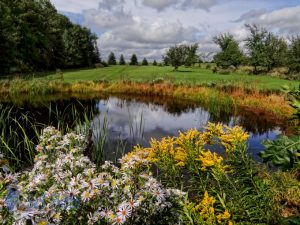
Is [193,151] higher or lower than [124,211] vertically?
higher

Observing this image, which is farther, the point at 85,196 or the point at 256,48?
the point at 256,48

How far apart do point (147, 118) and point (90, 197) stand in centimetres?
1454

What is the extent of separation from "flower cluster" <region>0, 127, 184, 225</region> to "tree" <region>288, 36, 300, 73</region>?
38.4 meters

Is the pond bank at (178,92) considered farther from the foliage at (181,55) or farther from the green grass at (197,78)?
the foliage at (181,55)

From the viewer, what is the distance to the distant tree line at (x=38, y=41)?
123ft

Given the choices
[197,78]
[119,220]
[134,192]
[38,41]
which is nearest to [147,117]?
[134,192]

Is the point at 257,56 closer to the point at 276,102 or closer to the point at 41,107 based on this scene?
the point at 276,102

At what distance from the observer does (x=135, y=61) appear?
80938 mm

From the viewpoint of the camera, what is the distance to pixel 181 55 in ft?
149

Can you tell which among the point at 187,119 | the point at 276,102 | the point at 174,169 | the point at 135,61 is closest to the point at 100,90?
the point at 187,119

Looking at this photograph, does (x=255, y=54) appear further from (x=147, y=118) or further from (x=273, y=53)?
(x=147, y=118)

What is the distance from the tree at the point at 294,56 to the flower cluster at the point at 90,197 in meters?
38.4

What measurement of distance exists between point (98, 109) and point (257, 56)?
3003 cm

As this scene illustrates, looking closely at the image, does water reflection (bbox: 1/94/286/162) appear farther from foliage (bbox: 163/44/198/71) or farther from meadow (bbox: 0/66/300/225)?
foliage (bbox: 163/44/198/71)
